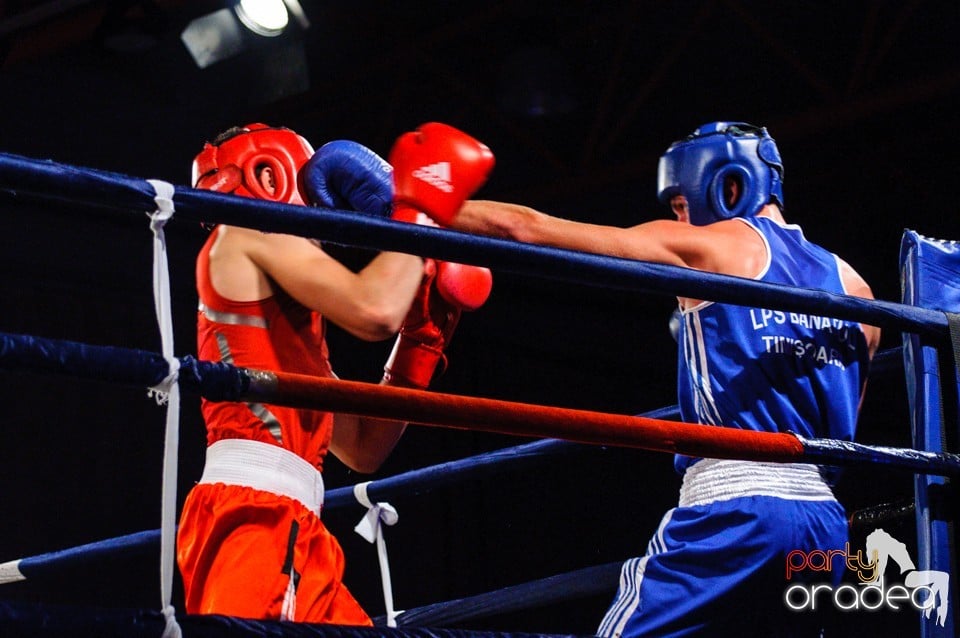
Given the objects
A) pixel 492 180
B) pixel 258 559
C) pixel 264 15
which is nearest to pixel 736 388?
pixel 258 559

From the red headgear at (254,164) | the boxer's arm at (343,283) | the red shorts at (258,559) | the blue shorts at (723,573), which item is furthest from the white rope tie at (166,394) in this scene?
the blue shorts at (723,573)

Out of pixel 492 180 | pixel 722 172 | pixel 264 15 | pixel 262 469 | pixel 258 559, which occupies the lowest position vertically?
pixel 258 559

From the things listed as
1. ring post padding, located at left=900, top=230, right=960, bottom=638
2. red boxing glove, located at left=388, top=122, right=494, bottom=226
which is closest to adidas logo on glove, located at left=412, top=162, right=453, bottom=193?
red boxing glove, located at left=388, top=122, right=494, bottom=226

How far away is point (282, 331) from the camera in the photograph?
1991 millimetres

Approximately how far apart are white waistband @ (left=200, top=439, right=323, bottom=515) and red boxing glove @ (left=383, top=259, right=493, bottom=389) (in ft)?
1.11

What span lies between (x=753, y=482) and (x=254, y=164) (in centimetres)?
96

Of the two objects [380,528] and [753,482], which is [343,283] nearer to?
[380,528]

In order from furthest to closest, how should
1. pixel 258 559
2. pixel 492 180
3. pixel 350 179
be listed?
pixel 492 180 → pixel 350 179 → pixel 258 559

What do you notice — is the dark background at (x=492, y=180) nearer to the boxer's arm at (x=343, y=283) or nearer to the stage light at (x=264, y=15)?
the stage light at (x=264, y=15)

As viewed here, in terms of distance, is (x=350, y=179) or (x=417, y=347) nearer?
(x=350, y=179)

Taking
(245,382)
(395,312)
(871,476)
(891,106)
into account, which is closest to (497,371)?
(871,476)

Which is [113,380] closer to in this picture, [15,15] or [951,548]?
[951,548]

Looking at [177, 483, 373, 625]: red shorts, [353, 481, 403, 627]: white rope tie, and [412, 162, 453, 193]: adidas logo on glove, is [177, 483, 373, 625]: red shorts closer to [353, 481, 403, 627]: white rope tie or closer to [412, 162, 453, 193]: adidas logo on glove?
[353, 481, 403, 627]: white rope tie

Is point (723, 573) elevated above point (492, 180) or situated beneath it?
situated beneath
